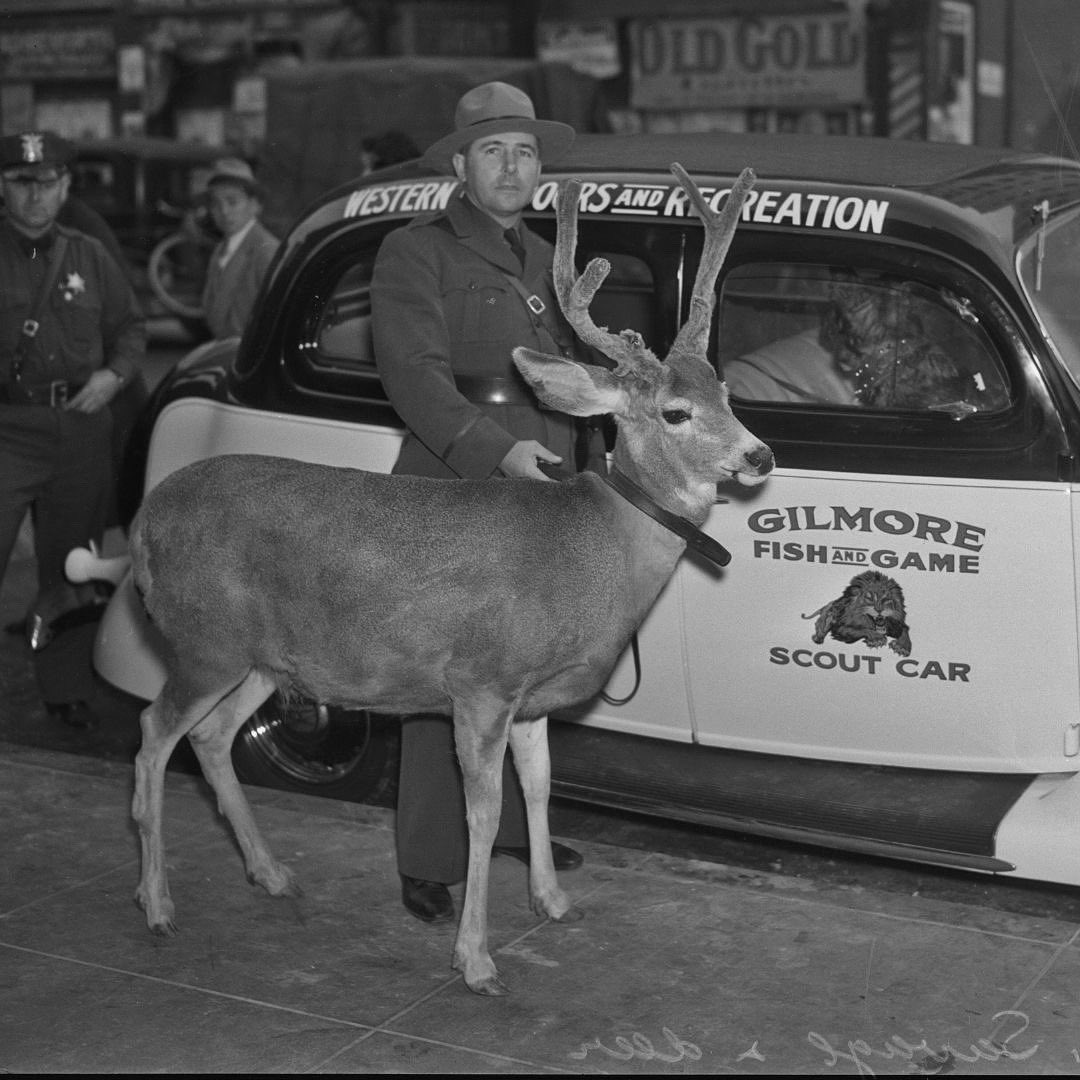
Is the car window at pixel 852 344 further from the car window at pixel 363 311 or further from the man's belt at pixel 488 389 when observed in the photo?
the man's belt at pixel 488 389

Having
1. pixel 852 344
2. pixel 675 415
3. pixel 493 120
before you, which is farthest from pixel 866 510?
pixel 493 120

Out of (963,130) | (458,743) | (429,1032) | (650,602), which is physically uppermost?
(963,130)

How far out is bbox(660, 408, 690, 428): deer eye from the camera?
427 cm

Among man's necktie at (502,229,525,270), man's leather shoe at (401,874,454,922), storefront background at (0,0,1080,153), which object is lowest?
man's leather shoe at (401,874,454,922)

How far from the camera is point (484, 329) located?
4.89 metres

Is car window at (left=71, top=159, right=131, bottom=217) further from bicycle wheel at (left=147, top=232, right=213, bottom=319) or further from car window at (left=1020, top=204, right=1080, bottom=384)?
car window at (left=1020, top=204, right=1080, bottom=384)

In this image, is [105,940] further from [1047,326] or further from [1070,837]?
[1047,326]

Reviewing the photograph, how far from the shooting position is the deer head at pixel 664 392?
4230 millimetres

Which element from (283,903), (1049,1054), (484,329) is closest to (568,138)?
(484,329)

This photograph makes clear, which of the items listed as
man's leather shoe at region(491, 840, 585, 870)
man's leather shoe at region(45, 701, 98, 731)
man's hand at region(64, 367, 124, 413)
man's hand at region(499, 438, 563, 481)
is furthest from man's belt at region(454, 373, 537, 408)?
man's leather shoe at region(45, 701, 98, 731)

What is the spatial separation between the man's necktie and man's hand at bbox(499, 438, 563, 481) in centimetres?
61

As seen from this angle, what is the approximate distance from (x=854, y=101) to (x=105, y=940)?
63.1 feet

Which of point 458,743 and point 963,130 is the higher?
point 963,130

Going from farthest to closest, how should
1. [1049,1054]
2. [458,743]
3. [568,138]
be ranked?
1. [568,138]
2. [458,743]
3. [1049,1054]
